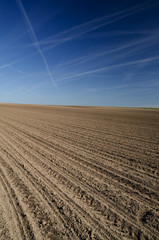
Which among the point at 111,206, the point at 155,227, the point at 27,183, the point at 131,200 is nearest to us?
the point at 155,227

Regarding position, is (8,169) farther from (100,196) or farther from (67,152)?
(100,196)

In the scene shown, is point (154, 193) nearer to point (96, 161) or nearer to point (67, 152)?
point (96, 161)

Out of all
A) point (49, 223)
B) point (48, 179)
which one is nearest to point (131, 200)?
point (49, 223)

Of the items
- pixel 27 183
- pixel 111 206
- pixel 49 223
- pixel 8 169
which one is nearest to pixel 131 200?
pixel 111 206

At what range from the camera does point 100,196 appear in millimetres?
2648

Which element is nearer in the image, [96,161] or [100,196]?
[100,196]

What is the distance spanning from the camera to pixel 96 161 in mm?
4211

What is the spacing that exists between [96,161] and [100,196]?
1.58 metres

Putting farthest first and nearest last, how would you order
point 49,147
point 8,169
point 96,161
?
point 49,147
point 96,161
point 8,169

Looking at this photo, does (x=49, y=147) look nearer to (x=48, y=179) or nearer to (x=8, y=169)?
(x=8, y=169)

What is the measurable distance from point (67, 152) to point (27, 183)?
83.2 inches

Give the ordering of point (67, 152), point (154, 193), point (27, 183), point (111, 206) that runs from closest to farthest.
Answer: point (111, 206)
point (154, 193)
point (27, 183)
point (67, 152)

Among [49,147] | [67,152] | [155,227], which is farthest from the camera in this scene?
[49,147]

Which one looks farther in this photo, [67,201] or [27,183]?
[27,183]
